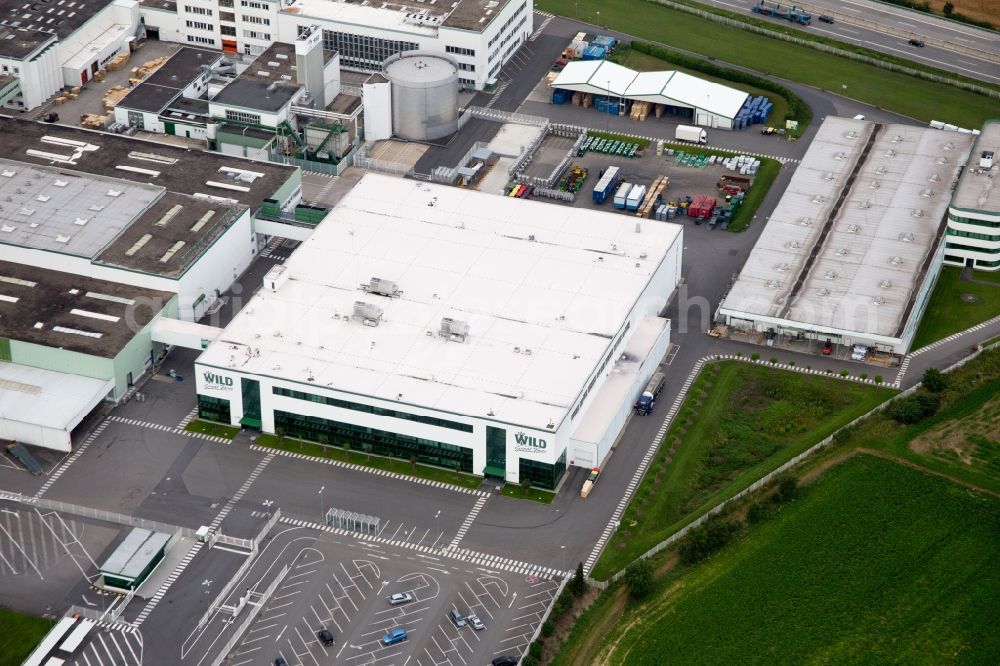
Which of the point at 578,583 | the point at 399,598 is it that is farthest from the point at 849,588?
the point at 399,598

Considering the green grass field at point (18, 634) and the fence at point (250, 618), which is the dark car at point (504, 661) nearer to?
the fence at point (250, 618)

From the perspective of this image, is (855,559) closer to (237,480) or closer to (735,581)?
(735,581)

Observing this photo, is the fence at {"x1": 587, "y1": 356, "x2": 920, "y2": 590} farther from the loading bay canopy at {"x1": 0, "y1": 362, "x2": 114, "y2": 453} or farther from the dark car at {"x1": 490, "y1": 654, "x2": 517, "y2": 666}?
the loading bay canopy at {"x1": 0, "y1": 362, "x2": 114, "y2": 453}

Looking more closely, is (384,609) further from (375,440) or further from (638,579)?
(375,440)

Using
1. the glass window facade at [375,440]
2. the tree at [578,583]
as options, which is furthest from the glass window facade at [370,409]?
the tree at [578,583]

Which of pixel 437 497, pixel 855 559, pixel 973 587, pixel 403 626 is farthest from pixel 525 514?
pixel 973 587
